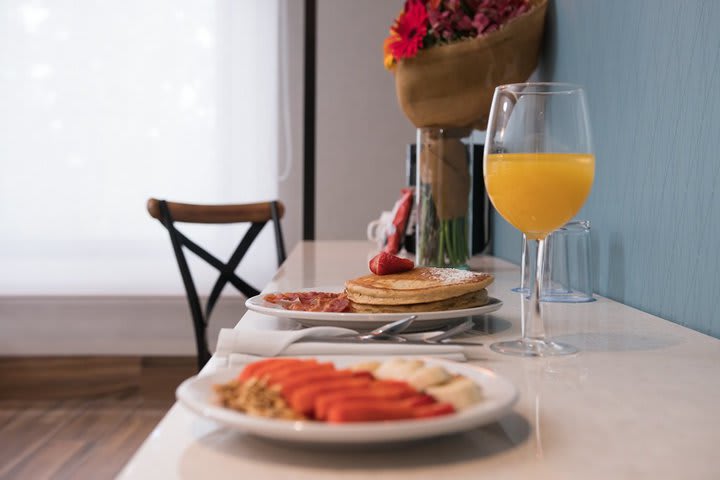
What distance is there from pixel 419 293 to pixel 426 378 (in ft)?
1.22

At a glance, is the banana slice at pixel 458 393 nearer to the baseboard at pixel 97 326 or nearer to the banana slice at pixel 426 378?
the banana slice at pixel 426 378

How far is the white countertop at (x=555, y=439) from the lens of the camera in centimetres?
43

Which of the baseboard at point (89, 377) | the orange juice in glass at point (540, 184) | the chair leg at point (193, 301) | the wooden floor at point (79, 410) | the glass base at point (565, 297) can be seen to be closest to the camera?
the orange juice in glass at point (540, 184)

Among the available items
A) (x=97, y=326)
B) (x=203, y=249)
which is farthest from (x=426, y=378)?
(x=97, y=326)

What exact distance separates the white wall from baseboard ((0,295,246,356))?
64cm

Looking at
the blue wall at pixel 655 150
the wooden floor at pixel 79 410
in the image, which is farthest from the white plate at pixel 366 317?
the wooden floor at pixel 79 410

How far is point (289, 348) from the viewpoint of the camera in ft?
2.26

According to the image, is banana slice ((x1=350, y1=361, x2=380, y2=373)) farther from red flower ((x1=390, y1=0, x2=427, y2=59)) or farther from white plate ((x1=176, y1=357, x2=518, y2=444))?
red flower ((x1=390, y1=0, x2=427, y2=59))

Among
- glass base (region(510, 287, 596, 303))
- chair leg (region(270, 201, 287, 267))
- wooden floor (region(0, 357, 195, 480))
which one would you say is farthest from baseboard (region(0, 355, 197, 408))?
glass base (region(510, 287, 596, 303))

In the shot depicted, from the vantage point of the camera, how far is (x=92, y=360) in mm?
3711

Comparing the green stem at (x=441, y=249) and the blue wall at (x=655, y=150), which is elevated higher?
the blue wall at (x=655, y=150)

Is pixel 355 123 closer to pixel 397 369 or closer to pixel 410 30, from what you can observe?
pixel 410 30

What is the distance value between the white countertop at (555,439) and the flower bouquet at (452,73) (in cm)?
82

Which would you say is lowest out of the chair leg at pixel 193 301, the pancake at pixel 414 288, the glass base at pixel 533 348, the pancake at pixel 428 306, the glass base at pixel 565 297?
the chair leg at pixel 193 301
